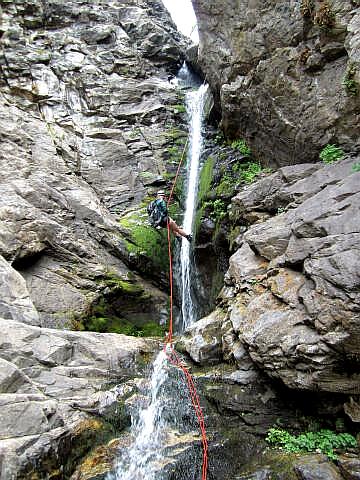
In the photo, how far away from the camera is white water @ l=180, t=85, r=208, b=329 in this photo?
1125cm

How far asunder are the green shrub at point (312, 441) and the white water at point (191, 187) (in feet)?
18.9

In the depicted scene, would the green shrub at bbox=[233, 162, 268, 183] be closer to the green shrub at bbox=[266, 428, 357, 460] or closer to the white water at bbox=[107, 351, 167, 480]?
the white water at bbox=[107, 351, 167, 480]

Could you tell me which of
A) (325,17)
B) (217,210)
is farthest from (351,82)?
(217,210)

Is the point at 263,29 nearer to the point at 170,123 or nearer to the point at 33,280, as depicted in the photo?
the point at 170,123

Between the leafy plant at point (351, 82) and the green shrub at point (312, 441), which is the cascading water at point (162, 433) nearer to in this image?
the green shrub at point (312, 441)

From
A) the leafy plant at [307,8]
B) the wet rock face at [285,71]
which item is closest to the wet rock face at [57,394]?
the wet rock face at [285,71]

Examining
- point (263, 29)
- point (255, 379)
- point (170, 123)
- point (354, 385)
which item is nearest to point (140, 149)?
point (170, 123)

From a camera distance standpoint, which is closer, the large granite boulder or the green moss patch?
the large granite boulder

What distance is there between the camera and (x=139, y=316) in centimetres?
1070

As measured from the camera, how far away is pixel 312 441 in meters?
4.82

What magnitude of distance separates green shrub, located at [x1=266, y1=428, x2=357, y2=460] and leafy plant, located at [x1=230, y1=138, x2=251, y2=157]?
822 centimetres

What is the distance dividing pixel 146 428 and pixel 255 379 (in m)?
1.84

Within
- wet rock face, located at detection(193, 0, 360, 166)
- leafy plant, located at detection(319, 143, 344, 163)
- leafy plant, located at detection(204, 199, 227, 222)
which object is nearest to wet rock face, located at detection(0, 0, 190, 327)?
leafy plant, located at detection(204, 199, 227, 222)

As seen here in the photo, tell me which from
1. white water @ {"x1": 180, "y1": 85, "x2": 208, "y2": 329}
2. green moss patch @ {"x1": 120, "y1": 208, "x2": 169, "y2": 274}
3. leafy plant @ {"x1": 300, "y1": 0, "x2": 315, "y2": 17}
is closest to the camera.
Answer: leafy plant @ {"x1": 300, "y1": 0, "x2": 315, "y2": 17}
